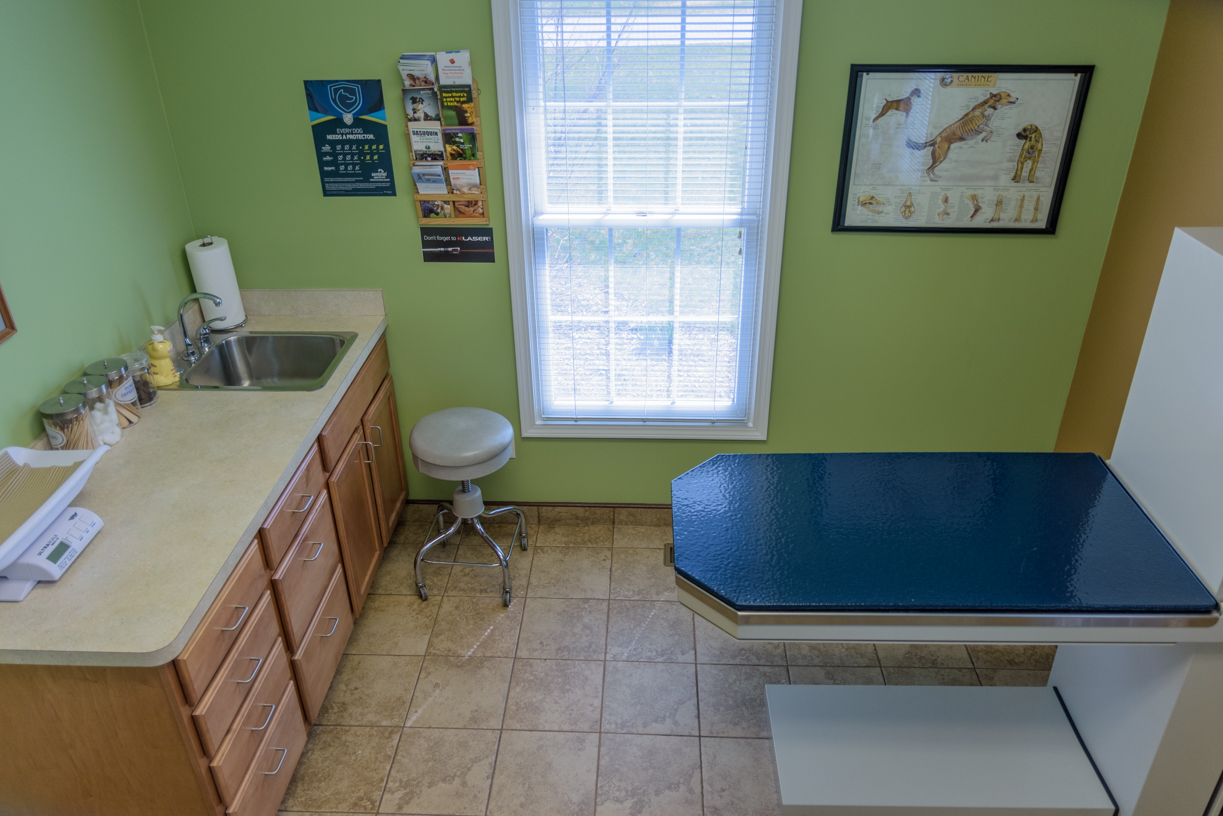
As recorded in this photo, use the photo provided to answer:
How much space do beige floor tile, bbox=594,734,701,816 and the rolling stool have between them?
79 cm

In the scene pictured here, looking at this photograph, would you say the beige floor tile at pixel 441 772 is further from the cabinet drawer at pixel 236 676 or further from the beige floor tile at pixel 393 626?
the cabinet drawer at pixel 236 676

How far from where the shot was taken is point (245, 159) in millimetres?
2906

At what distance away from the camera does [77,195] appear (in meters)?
2.41

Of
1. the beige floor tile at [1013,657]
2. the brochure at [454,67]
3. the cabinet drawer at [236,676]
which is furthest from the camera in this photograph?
the beige floor tile at [1013,657]

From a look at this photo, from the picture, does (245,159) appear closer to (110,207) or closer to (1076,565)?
(110,207)

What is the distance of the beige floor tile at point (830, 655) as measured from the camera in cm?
284

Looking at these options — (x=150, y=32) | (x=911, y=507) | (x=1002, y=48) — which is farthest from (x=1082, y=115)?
(x=150, y=32)

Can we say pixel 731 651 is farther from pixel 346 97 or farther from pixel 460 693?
pixel 346 97

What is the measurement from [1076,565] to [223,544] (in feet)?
6.68

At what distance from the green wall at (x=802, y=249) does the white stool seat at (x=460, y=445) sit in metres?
0.30

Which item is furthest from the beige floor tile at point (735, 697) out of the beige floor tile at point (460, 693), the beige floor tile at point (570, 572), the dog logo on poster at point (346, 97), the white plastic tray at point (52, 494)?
the dog logo on poster at point (346, 97)

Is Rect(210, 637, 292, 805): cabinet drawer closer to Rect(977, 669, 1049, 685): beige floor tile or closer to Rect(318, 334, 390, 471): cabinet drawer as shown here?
Rect(318, 334, 390, 471): cabinet drawer

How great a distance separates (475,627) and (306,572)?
0.79 metres

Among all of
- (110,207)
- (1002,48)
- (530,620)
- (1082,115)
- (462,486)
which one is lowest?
(530,620)
